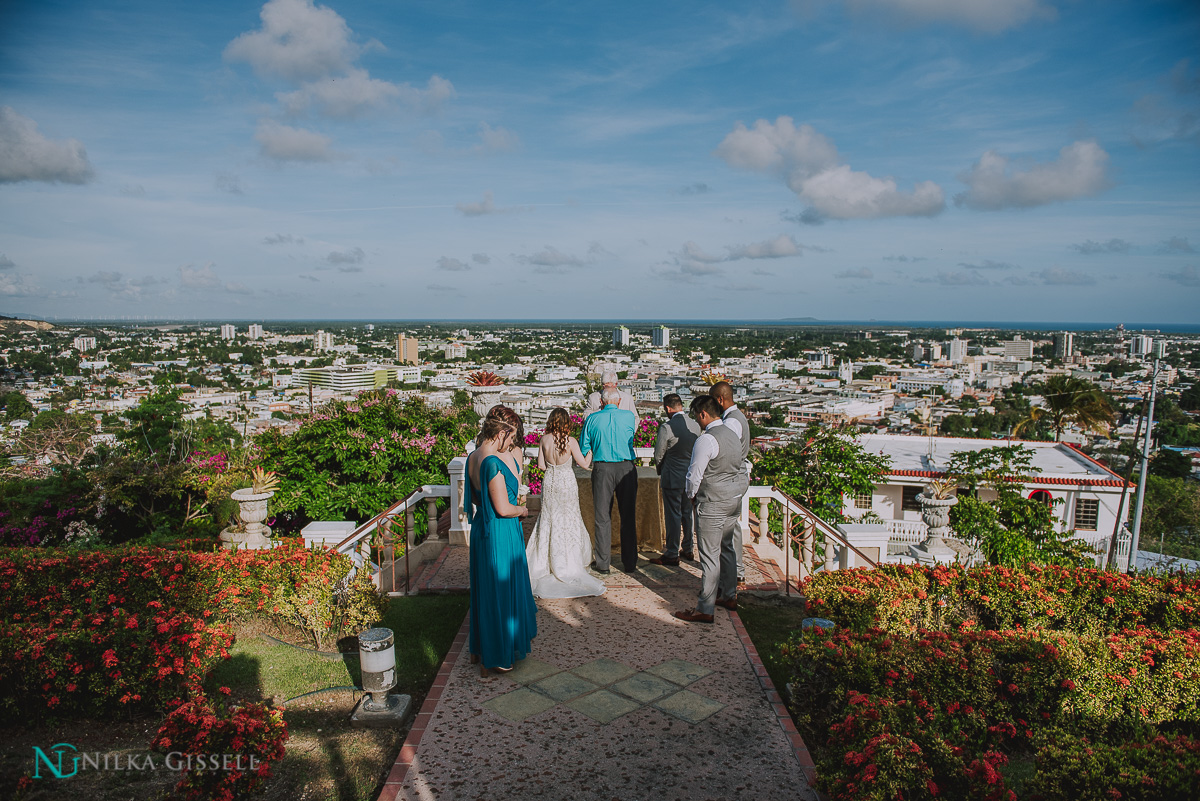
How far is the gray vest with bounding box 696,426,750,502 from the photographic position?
518cm

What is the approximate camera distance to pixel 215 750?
9.59 ft

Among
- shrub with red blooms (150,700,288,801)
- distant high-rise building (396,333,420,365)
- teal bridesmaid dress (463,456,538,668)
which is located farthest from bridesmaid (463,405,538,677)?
distant high-rise building (396,333,420,365)

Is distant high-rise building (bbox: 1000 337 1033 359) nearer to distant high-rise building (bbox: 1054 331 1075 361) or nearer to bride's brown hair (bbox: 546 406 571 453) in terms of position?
distant high-rise building (bbox: 1054 331 1075 361)

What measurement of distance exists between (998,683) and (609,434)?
11.3ft

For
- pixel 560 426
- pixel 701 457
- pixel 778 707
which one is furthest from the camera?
pixel 560 426

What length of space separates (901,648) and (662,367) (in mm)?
58966

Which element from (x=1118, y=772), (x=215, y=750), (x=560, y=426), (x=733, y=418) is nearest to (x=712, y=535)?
(x=733, y=418)

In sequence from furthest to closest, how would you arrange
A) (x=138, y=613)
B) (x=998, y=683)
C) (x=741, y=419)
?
(x=741, y=419), (x=138, y=613), (x=998, y=683)

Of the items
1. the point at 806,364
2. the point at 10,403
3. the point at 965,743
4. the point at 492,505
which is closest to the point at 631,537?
the point at 492,505

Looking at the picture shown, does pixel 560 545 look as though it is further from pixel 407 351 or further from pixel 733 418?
pixel 407 351

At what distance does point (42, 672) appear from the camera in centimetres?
378

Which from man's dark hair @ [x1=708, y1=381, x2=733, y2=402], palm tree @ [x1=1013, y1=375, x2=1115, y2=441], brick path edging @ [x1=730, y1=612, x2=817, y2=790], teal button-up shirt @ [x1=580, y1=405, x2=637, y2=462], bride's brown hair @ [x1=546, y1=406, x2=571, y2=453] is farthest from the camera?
palm tree @ [x1=1013, y1=375, x2=1115, y2=441]

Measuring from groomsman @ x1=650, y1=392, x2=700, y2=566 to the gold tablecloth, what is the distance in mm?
372

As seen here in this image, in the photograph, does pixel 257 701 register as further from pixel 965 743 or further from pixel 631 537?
pixel 965 743
